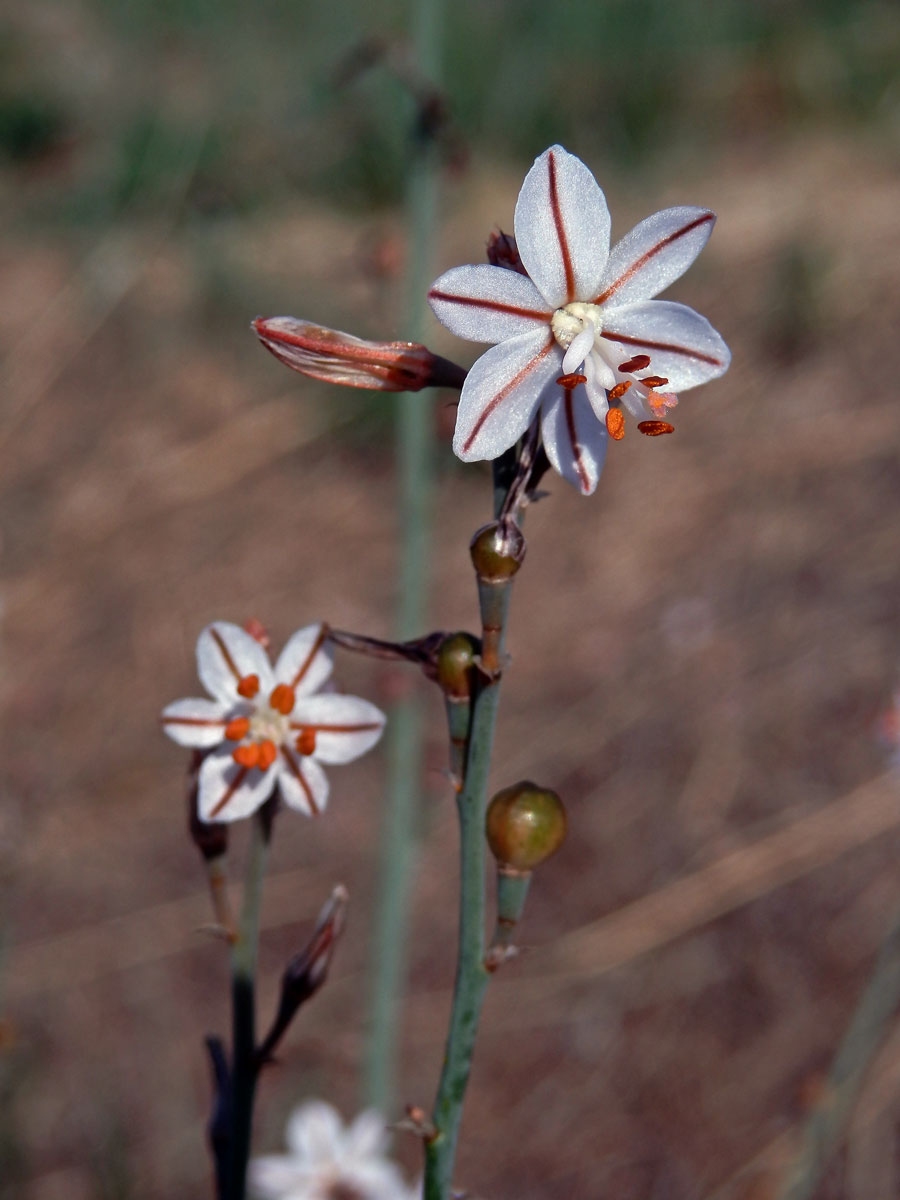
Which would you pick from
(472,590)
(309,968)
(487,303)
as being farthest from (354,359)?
(472,590)

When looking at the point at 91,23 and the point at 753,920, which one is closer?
the point at 753,920

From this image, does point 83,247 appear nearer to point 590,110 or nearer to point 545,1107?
point 590,110

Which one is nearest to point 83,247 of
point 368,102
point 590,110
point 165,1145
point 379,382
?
point 368,102

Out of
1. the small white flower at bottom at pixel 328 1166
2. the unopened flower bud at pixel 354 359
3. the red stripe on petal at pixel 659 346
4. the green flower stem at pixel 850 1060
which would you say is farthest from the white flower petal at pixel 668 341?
the small white flower at bottom at pixel 328 1166

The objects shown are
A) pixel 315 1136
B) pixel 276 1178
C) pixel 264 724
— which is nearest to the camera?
pixel 264 724

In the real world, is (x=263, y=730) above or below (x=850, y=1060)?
above

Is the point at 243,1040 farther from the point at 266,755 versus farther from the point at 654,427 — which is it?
the point at 654,427
